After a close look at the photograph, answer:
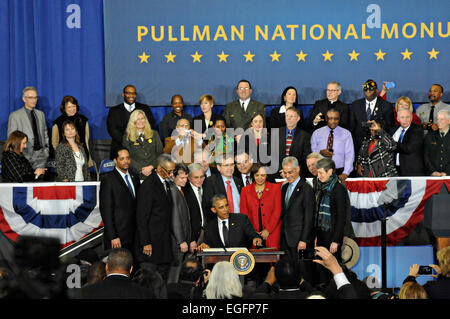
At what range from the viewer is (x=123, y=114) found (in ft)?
29.5

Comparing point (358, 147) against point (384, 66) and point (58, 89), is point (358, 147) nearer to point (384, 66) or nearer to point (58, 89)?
point (384, 66)

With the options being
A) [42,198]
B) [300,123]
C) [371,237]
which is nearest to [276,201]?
[371,237]

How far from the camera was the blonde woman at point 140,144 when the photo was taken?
7.78 metres

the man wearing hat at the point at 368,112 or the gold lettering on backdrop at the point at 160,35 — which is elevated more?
the gold lettering on backdrop at the point at 160,35

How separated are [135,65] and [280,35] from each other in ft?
7.29

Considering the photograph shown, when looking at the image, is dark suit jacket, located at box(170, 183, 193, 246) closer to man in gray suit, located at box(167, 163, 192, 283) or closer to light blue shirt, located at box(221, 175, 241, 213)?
man in gray suit, located at box(167, 163, 192, 283)

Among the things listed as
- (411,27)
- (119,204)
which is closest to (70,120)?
(119,204)

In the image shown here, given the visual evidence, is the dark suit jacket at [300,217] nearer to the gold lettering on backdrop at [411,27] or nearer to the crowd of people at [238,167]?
the crowd of people at [238,167]

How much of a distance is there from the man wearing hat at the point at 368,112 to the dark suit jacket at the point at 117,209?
338 cm

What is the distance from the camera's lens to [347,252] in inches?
282

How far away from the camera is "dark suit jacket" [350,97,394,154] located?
8531 millimetres

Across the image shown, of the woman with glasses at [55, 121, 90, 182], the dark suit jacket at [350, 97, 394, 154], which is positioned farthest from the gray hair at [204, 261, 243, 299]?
→ the dark suit jacket at [350, 97, 394, 154]

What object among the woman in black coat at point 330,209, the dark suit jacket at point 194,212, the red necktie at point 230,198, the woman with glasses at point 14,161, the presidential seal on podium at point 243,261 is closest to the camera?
the presidential seal on podium at point 243,261

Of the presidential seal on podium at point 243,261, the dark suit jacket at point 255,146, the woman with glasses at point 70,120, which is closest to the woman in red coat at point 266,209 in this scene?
the dark suit jacket at point 255,146
